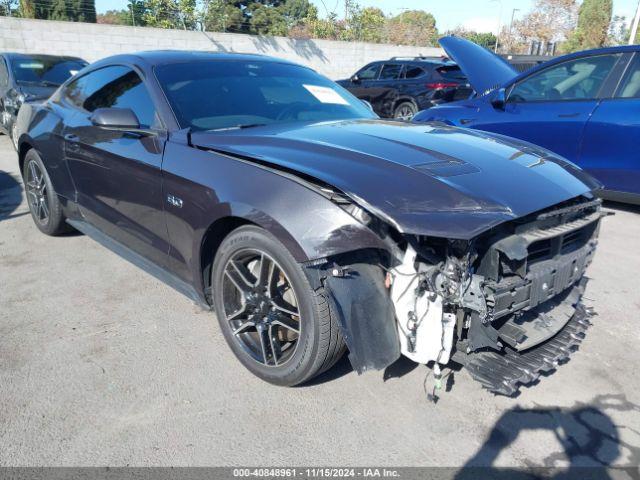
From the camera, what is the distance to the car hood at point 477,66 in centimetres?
595

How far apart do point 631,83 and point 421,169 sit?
4.01 m

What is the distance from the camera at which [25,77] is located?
8.47m

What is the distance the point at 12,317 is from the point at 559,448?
3.17 metres

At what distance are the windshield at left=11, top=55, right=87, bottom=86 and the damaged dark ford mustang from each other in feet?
21.0

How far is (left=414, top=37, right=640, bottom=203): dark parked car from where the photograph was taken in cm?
498

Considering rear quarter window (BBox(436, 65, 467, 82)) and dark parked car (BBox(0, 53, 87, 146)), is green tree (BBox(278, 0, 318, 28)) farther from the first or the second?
dark parked car (BBox(0, 53, 87, 146))

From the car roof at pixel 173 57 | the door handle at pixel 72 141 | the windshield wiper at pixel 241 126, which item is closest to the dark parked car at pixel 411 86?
the car roof at pixel 173 57

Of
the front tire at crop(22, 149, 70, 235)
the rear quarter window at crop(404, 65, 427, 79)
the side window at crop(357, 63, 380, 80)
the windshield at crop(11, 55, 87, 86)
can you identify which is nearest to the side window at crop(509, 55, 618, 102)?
the front tire at crop(22, 149, 70, 235)

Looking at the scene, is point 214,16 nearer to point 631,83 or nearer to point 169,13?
point 169,13

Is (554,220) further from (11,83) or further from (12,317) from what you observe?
(11,83)

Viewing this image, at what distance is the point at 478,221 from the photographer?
196cm

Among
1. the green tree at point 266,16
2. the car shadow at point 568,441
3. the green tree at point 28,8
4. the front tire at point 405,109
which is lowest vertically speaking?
the car shadow at point 568,441

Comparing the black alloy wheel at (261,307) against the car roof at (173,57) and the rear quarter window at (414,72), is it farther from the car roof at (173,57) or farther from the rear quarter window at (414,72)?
the rear quarter window at (414,72)

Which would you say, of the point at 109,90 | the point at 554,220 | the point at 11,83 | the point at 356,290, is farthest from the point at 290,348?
the point at 11,83
